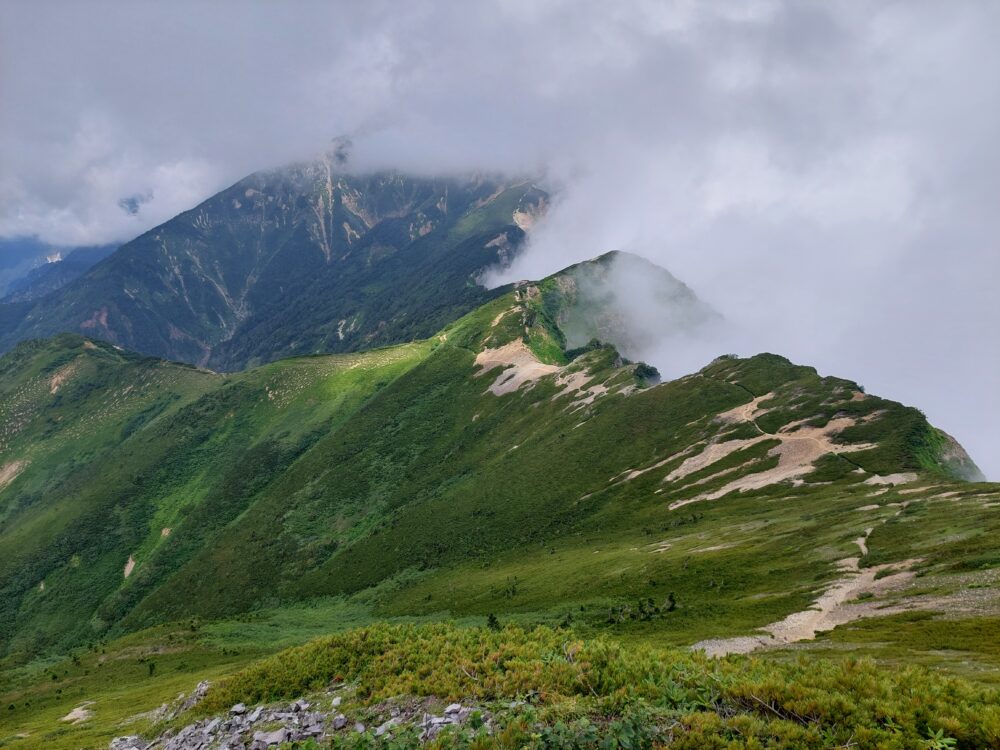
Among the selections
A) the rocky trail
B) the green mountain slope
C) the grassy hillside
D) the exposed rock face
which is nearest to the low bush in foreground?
the grassy hillside

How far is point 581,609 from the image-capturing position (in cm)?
6925

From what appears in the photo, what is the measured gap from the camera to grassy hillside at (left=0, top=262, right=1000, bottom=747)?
5138cm

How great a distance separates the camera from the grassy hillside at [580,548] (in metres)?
51.4

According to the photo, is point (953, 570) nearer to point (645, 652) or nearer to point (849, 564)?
point (849, 564)

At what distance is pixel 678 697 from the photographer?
19516 millimetres

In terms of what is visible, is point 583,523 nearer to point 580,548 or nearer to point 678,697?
point 580,548

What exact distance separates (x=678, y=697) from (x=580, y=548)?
88.8m

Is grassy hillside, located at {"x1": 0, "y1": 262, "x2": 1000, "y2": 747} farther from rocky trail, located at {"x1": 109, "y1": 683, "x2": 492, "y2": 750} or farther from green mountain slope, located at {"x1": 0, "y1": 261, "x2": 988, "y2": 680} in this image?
rocky trail, located at {"x1": 109, "y1": 683, "x2": 492, "y2": 750}

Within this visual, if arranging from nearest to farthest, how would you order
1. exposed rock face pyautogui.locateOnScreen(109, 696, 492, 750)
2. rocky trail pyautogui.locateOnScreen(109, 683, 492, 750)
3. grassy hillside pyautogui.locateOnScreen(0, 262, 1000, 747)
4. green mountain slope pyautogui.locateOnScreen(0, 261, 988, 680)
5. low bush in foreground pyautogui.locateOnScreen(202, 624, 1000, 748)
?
low bush in foreground pyautogui.locateOnScreen(202, 624, 1000, 748), rocky trail pyautogui.locateOnScreen(109, 683, 492, 750), exposed rock face pyautogui.locateOnScreen(109, 696, 492, 750), grassy hillside pyautogui.locateOnScreen(0, 262, 1000, 747), green mountain slope pyautogui.locateOnScreen(0, 261, 988, 680)

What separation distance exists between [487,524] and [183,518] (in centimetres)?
12686

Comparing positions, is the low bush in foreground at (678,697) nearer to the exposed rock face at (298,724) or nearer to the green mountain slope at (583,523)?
the exposed rock face at (298,724)

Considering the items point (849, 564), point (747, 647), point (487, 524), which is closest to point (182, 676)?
point (487, 524)

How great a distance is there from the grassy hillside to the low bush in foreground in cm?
42

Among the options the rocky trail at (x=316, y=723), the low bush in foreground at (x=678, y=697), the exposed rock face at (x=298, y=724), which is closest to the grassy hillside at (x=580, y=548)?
the low bush in foreground at (x=678, y=697)
